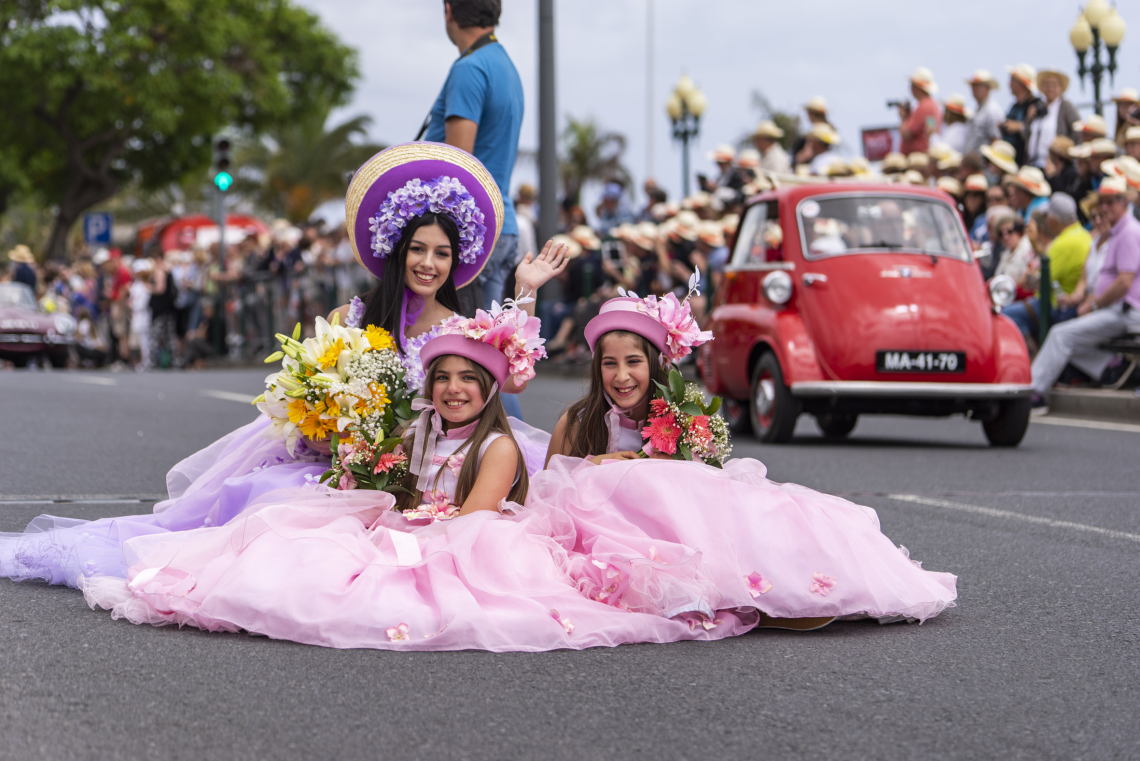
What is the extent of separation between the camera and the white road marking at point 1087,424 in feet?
37.7

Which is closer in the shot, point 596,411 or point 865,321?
point 596,411

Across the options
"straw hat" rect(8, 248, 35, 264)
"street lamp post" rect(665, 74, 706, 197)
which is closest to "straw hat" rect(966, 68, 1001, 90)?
"street lamp post" rect(665, 74, 706, 197)

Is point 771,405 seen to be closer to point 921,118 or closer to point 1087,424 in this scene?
point 1087,424

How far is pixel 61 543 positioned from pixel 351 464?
104cm

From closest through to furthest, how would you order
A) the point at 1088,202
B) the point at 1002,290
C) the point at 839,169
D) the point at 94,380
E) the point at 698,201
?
the point at 1002,290 → the point at 1088,202 → the point at 839,169 → the point at 698,201 → the point at 94,380

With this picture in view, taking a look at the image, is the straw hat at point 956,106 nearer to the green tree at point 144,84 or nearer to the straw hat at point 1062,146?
the straw hat at point 1062,146

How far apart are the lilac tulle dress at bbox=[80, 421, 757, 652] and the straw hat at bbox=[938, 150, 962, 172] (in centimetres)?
1176

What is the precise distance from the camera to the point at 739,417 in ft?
38.0

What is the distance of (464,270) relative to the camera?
5730mm

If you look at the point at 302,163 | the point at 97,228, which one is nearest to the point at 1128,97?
the point at 97,228

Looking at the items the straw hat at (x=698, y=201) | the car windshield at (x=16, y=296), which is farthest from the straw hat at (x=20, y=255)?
the straw hat at (x=698, y=201)

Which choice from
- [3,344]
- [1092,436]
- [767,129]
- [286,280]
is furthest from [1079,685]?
[3,344]

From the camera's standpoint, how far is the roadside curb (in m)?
12.2

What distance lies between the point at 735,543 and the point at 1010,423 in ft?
22.0
